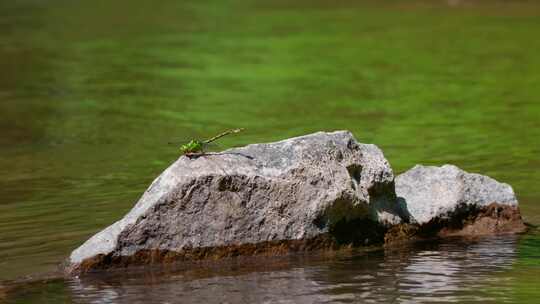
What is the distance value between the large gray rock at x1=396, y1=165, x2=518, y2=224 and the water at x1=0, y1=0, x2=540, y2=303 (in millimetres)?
316

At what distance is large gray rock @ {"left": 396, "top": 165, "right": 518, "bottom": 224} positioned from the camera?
807 centimetres

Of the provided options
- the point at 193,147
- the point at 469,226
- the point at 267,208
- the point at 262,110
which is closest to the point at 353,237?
the point at 267,208

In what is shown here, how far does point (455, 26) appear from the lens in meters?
24.3

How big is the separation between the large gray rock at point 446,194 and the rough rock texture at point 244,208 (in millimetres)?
458

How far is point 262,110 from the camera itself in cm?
1542

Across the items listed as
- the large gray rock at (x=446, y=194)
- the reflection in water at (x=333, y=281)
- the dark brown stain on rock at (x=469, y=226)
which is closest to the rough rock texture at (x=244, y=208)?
the reflection in water at (x=333, y=281)

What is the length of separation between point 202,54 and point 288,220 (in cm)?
1382

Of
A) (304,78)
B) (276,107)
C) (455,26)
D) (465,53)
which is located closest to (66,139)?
(276,107)

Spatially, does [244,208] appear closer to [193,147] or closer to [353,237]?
[193,147]

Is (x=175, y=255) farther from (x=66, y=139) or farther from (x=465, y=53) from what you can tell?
(x=465, y=53)

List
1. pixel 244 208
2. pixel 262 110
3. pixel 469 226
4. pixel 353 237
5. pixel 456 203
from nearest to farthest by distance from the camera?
1. pixel 244 208
2. pixel 353 237
3. pixel 456 203
4. pixel 469 226
5. pixel 262 110

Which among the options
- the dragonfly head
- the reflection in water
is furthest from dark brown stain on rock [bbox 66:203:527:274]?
the dragonfly head

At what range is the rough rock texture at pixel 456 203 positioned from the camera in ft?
26.5

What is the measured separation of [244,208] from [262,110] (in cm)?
809
